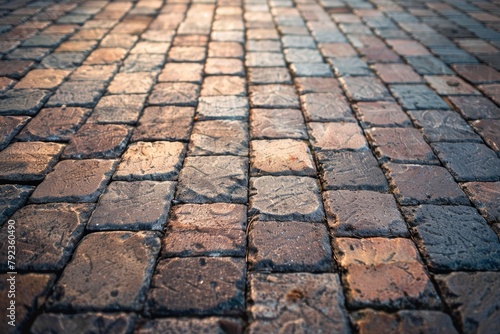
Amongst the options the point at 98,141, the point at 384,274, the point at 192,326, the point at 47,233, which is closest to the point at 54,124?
the point at 98,141

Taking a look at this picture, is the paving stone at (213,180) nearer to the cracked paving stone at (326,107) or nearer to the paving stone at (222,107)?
the paving stone at (222,107)

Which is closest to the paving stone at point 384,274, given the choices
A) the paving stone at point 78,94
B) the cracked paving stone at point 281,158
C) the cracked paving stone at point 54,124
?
the cracked paving stone at point 281,158

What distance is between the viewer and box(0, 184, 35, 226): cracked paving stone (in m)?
2.01

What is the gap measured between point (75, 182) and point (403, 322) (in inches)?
78.6

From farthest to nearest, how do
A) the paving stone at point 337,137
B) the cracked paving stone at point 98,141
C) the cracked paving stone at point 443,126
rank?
the cracked paving stone at point 443,126 → the paving stone at point 337,137 → the cracked paving stone at point 98,141

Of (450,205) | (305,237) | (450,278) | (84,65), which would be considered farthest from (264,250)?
(84,65)

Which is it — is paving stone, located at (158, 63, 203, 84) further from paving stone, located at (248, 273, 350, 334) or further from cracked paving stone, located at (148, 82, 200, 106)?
paving stone, located at (248, 273, 350, 334)

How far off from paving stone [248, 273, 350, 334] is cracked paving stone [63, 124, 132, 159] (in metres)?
1.47

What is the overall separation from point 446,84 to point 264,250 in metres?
2.80

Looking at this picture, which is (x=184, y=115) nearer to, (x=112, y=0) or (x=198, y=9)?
(x=198, y=9)

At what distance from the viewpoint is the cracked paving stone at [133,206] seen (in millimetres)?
1948

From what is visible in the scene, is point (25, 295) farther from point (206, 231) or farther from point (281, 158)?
point (281, 158)

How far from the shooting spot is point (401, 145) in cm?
262

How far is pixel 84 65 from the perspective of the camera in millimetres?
3734
